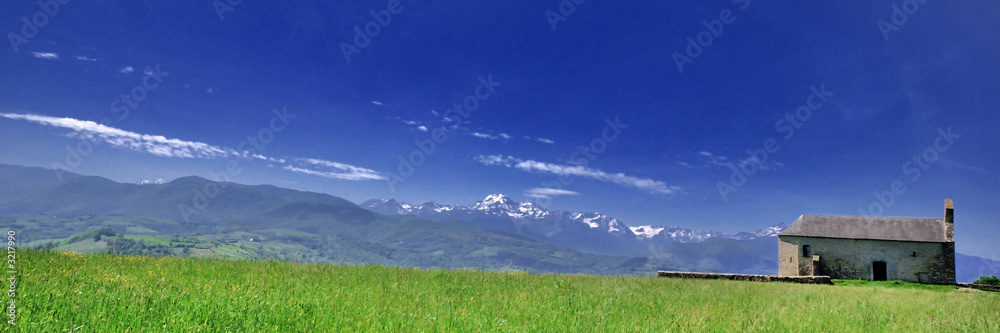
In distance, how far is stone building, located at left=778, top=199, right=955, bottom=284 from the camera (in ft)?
172

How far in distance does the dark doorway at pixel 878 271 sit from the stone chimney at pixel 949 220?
696cm

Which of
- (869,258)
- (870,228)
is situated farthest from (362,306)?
(870,228)

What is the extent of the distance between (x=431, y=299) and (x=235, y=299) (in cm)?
366

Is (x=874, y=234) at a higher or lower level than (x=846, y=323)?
higher

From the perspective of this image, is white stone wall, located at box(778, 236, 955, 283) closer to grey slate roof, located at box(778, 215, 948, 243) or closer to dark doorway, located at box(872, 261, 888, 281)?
dark doorway, located at box(872, 261, 888, 281)

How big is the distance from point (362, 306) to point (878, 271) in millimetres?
64247

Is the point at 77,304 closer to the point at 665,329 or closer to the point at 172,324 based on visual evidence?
the point at 172,324

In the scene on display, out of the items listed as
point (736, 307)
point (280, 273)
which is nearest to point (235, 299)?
point (280, 273)

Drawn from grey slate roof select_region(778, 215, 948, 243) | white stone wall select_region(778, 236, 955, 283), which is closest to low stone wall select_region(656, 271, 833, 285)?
white stone wall select_region(778, 236, 955, 283)

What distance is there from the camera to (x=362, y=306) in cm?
848

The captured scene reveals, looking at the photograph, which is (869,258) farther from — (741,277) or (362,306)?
(362,306)

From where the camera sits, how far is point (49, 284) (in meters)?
7.63

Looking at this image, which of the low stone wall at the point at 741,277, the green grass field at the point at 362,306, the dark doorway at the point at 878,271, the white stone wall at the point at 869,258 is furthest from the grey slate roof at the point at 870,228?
the green grass field at the point at 362,306

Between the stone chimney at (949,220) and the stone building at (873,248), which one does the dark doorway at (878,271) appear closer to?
the stone building at (873,248)
